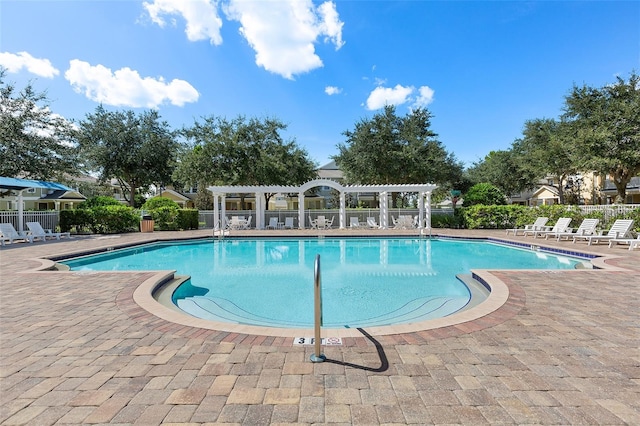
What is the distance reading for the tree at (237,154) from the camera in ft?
80.5

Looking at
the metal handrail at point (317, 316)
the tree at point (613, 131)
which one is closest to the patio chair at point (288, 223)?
the metal handrail at point (317, 316)

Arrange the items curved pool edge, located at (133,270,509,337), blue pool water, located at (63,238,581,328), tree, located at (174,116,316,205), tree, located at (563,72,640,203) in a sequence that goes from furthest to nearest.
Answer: tree, located at (174,116,316,205) < tree, located at (563,72,640,203) < blue pool water, located at (63,238,581,328) < curved pool edge, located at (133,270,509,337)

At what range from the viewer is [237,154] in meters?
25.0

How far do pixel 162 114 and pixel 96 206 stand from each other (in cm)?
1401

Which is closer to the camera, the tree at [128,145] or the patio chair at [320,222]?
the patio chair at [320,222]

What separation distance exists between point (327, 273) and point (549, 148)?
2686 centimetres

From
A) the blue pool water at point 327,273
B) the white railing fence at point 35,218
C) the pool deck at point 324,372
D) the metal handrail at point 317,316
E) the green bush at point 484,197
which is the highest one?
the green bush at point 484,197

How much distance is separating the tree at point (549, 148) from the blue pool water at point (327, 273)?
1691 cm

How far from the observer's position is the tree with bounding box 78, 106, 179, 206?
1085 inches

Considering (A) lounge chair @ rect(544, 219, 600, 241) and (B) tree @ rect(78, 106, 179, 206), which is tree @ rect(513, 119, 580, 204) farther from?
(B) tree @ rect(78, 106, 179, 206)

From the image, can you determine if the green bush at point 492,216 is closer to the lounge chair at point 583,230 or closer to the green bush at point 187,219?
the lounge chair at point 583,230

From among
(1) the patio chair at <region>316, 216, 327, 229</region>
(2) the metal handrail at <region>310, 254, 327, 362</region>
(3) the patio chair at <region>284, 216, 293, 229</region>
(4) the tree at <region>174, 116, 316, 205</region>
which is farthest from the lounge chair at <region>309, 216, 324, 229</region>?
(2) the metal handrail at <region>310, 254, 327, 362</region>

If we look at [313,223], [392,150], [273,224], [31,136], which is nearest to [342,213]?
[313,223]

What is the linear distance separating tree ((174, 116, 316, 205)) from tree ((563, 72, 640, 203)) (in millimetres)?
20299
